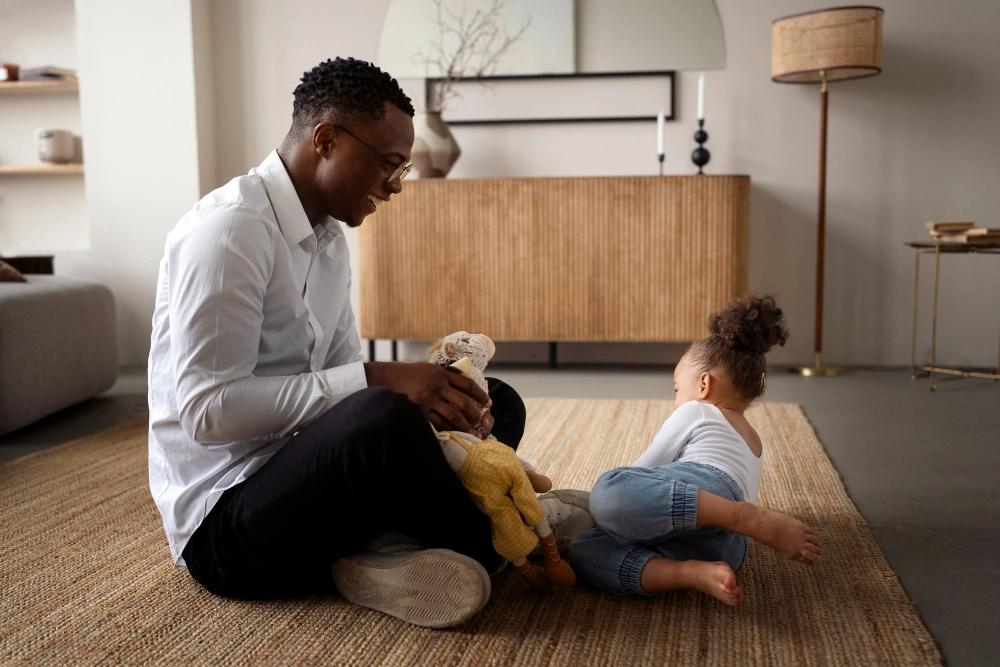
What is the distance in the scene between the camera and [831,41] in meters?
3.24

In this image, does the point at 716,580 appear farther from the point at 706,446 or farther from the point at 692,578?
the point at 706,446

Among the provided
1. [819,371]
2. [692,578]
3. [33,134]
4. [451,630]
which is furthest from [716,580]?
[33,134]

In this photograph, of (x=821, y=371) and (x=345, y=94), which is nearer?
(x=345, y=94)

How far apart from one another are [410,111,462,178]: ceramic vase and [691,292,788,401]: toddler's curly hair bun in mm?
2374

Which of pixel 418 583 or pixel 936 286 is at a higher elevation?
pixel 936 286

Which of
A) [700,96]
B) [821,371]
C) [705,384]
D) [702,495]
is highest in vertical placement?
[700,96]

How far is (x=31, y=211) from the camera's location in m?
4.31

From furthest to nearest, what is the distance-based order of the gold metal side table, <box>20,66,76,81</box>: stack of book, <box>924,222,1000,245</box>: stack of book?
<box>20,66,76,81</box>: stack of book < the gold metal side table < <box>924,222,1000,245</box>: stack of book

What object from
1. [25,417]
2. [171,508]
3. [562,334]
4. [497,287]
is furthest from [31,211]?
[171,508]

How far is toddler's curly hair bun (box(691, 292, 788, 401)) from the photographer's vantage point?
1452 millimetres

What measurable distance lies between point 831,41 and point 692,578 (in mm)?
2664

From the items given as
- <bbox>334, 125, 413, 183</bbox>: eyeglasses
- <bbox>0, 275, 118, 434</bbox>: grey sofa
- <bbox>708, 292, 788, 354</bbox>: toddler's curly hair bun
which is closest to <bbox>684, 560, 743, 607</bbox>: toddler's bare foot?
<bbox>708, 292, 788, 354</bbox>: toddler's curly hair bun

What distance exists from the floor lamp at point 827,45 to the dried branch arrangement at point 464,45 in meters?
1.12

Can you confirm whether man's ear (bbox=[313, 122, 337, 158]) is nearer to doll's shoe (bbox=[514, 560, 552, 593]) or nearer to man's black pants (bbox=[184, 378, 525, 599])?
man's black pants (bbox=[184, 378, 525, 599])
